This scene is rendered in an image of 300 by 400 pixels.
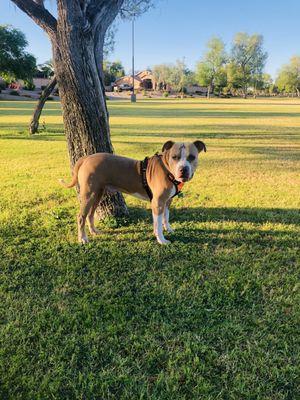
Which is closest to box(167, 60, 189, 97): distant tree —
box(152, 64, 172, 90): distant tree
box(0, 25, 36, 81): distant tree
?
box(152, 64, 172, 90): distant tree

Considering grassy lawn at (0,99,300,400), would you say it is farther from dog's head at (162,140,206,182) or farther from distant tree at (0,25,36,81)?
distant tree at (0,25,36,81)

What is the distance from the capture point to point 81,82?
4289 mm

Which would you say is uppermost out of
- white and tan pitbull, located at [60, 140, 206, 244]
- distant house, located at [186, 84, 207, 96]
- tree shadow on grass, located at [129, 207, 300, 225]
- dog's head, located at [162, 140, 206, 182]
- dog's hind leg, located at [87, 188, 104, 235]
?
distant house, located at [186, 84, 207, 96]

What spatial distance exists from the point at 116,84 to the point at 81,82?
373 ft

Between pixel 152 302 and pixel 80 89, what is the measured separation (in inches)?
112

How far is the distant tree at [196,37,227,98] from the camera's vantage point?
9456cm

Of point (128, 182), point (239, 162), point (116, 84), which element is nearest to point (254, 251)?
point (128, 182)

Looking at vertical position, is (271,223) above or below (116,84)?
below

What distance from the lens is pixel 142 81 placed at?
116500mm

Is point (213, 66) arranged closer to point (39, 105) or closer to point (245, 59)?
point (245, 59)

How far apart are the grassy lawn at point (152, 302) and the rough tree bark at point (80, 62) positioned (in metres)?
1.32

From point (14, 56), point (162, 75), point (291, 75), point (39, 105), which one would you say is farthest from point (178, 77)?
point (39, 105)

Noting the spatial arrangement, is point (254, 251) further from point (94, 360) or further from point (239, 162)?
point (239, 162)

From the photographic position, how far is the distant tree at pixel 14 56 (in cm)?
4244
